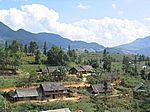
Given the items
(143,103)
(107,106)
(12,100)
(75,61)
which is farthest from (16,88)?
(75,61)

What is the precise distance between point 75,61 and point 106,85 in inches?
1246

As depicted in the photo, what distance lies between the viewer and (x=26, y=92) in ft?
206

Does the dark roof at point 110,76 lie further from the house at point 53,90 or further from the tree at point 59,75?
the house at point 53,90

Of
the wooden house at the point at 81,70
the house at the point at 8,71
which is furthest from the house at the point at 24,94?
the wooden house at the point at 81,70

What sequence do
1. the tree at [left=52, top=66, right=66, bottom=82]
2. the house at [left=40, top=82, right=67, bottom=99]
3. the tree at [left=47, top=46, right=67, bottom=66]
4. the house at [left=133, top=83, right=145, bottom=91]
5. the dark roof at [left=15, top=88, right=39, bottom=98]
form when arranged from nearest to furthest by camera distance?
the dark roof at [left=15, top=88, right=39, bottom=98] → the house at [left=40, top=82, right=67, bottom=99] → the tree at [left=52, top=66, right=66, bottom=82] → the house at [left=133, top=83, right=145, bottom=91] → the tree at [left=47, top=46, right=67, bottom=66]

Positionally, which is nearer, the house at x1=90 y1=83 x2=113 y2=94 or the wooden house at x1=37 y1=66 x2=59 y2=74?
the house at x1=90 y1=83 x2=113 y2=94

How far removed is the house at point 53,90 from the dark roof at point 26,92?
84.8 inches

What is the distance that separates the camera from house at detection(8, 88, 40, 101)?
61438 millimetres

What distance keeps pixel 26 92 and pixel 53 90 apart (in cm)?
601

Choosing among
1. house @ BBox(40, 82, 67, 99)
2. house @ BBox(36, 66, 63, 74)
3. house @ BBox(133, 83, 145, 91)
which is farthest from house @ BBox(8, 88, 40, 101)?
house @ BBox(133, 83, 145, 91)

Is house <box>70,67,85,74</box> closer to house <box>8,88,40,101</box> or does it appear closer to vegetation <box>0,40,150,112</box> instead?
vegetation <box>0,40,150,112</box>

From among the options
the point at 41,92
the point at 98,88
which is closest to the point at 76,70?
the point at 98,88

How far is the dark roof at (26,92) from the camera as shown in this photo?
203 feet

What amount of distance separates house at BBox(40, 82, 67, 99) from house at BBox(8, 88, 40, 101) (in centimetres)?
200
